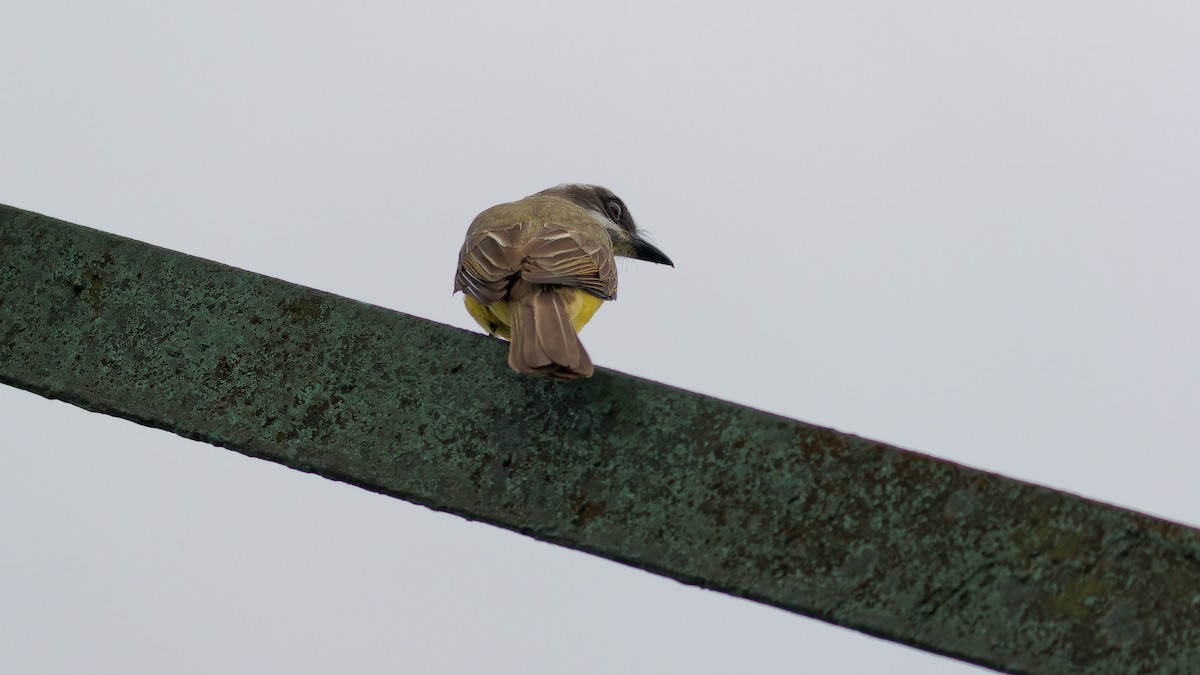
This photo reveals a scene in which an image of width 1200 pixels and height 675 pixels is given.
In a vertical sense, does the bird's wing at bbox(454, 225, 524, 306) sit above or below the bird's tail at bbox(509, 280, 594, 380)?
above

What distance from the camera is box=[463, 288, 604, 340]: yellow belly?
16.3ft

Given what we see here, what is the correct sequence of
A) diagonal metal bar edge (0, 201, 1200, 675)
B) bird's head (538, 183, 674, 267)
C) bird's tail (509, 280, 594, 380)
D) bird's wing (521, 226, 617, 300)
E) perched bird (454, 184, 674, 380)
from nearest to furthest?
diagonal metal bar edge (0, 201, 1200, 675), bird's tail (509, 280, 594, 380), perched bird (454, 184, 674, 380), bird's wing (521, 226, 617, 300), bird's head (538, 183, 674, 267)

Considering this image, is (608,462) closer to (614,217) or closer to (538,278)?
(538,278)

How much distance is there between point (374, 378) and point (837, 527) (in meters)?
1.16

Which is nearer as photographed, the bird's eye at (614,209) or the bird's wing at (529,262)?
the bird's wing at (529,262)

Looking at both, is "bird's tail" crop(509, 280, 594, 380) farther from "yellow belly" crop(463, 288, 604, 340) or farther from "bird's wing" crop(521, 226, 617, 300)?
"yellow belly" crop(463, 288, 604, 340)

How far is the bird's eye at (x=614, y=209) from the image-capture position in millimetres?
7602

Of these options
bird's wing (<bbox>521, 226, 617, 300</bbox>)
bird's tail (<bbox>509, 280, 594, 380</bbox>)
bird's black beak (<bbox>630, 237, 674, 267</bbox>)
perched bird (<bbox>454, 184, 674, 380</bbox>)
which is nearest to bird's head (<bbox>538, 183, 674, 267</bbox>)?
Result: bird's black beak (<bbox>630, 237, 674, 267</bbox>)

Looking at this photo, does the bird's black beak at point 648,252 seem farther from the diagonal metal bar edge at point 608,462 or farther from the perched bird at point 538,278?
the diagonal metal bar edge at point 608,462

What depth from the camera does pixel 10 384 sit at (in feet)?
11.6

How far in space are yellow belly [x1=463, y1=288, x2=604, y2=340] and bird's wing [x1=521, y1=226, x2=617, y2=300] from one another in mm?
63

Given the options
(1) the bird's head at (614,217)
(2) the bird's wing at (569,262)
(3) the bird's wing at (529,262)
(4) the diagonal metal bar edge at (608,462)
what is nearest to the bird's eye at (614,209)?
(1) the bird's head at (614,217)

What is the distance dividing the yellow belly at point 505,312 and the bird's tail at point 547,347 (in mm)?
1009

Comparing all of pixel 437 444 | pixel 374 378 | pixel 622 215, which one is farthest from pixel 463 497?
pixel 622 215
